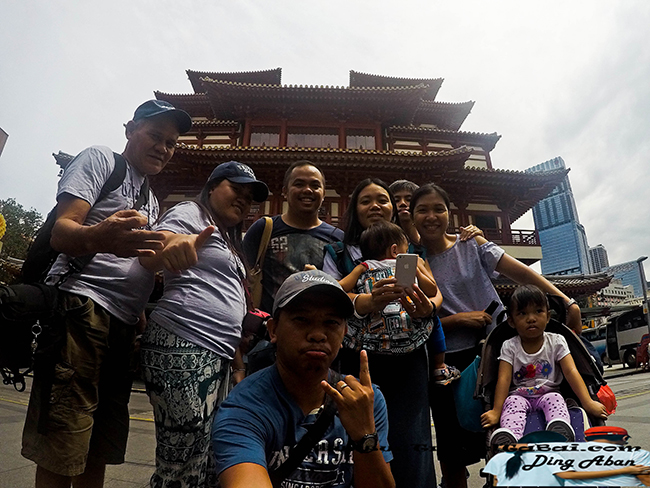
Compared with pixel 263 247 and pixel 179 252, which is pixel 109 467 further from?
pixel 179 252

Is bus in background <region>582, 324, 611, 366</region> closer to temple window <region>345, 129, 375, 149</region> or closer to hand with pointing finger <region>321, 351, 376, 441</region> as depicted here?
temple window <region>345, 129, 375, 149</region>

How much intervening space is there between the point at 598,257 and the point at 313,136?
11140 centimetres

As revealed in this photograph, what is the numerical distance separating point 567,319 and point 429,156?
1193 centimetres

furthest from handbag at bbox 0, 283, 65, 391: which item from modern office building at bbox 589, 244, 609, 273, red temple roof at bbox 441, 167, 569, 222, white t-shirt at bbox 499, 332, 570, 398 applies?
modern office building at bbox 589, 244, 609, 273

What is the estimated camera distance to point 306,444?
117 cm

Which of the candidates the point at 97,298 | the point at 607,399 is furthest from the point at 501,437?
the point at 97,298

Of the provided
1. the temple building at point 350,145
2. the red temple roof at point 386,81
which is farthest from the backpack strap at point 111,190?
the red temple roof at point 386,81

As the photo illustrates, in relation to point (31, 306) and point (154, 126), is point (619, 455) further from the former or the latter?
point (154, 126)

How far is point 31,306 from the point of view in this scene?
1.49 metres

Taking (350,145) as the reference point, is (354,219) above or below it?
below

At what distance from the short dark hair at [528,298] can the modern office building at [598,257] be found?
4509 inches

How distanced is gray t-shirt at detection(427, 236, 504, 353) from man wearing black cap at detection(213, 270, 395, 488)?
40.0 inches

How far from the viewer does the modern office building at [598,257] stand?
94356 mm

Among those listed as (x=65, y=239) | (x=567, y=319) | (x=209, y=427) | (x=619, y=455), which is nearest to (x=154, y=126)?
(x=65, y=239)
